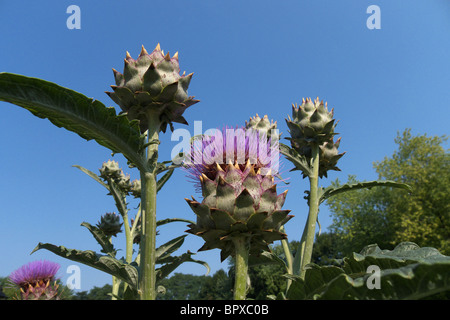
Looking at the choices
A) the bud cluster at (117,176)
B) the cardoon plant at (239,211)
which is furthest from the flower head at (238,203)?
the bud cluster at (117,176)

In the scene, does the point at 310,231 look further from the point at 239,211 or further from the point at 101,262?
the point at 101,262

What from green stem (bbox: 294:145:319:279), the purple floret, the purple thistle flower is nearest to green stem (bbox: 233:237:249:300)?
the purple thistle flower

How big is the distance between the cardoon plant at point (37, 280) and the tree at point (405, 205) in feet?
53.3

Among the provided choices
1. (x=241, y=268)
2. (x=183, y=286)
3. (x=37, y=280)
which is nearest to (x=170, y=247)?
(x=241, y=268)

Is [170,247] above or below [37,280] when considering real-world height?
above

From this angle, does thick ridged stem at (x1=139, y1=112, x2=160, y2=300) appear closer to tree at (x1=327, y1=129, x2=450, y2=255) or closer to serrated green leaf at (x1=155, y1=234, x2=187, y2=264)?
serrated green leaf at (x1=155, y1=234, x2=187, y2=264)

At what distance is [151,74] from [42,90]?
66 centimetres

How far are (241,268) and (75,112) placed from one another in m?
1.08

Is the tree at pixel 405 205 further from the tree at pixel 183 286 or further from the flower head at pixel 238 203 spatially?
the tree at pixel 183 286

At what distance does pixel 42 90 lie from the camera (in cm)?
152

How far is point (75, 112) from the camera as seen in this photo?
163 centimetres
